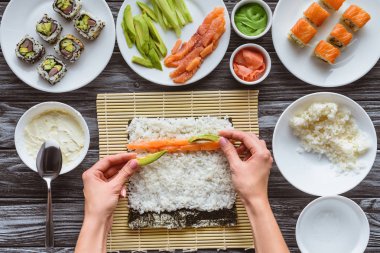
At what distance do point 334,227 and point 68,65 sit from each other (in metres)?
1.59

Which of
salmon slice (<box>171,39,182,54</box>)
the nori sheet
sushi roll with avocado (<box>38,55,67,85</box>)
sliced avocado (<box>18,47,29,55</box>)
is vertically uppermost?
salmon slice (<box>171,39,182,54</box>)

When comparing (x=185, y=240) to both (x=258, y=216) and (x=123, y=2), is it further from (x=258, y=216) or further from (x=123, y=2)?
(x=123, y=2)

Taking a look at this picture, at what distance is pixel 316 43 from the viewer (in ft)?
8.80

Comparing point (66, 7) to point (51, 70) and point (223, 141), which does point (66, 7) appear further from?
point (223, 141)

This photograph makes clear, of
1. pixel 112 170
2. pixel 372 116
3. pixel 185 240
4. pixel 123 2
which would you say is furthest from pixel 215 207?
pixel 123 2

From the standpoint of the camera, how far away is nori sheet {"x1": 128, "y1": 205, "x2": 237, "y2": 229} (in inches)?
103

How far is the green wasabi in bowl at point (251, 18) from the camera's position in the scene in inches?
103

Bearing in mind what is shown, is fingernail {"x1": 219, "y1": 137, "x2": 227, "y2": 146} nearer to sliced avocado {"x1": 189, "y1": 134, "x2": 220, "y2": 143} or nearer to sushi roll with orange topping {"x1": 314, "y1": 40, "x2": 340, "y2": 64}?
sliced avocado {"x1": 189, "y1": 134, "x2": 220, "y2": 143}

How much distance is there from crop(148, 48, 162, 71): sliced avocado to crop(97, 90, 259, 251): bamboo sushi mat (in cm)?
14

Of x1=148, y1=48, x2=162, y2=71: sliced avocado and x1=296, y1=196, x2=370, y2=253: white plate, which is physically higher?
x1=148, y1=48, x2=162, y2=71: sliced avocado

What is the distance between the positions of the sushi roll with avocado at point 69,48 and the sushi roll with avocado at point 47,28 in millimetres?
50

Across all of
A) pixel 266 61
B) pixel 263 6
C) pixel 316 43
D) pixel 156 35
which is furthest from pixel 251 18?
pixel 156 35

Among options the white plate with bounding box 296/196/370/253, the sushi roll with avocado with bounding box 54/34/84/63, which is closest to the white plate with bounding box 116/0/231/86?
the sushi roll with avocado with bounding box 54/34/84/63

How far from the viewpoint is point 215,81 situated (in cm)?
270
